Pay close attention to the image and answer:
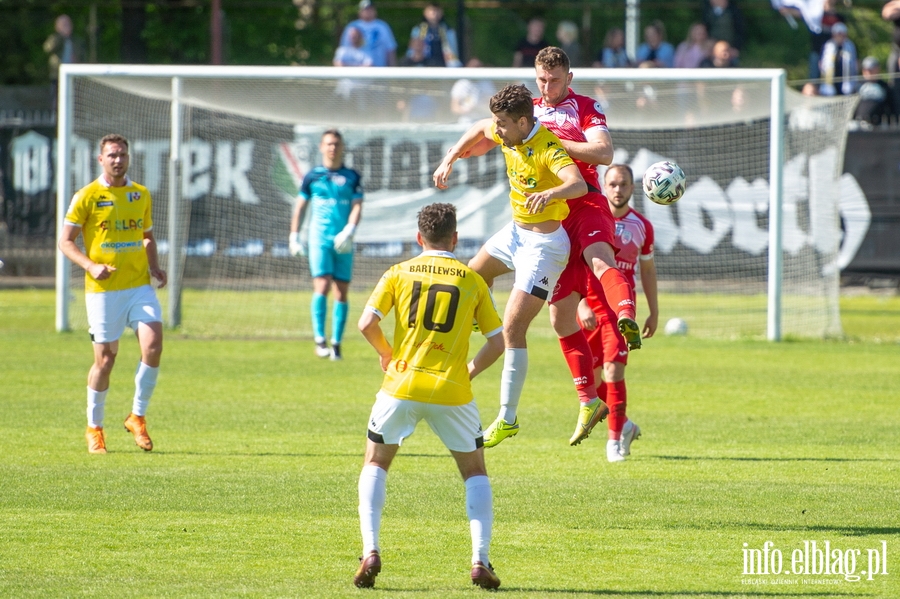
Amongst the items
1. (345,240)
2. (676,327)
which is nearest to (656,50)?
(676,327)

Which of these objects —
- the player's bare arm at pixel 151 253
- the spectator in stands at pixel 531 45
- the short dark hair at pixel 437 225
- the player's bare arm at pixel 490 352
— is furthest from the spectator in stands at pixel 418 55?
the short dark hair at pixel 437 225

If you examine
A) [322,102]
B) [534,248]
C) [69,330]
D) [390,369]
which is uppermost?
[322,102]

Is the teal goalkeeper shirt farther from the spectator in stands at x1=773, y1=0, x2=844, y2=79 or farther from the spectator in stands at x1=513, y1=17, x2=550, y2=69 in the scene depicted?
the spectator in stands at x1=773, y1=0, x2=844, y2=79

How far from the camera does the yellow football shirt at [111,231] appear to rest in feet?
29.8

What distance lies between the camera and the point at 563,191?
7.13 meters

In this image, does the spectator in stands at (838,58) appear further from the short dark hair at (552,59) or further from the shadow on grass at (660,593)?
the shadow on grass at (660,593)

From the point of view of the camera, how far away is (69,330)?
1692cm

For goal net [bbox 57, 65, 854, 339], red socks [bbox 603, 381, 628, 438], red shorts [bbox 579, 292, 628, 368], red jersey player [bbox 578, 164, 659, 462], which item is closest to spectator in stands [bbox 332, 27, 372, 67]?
goal net [bbox 57, 65, 854, 339]

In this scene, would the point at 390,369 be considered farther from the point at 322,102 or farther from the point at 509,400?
the point at 322,102

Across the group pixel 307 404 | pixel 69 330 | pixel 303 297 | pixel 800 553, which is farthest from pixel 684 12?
pixel 800 553

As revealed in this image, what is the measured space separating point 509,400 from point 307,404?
4.11 meters

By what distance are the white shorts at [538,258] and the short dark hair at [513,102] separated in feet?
3.49

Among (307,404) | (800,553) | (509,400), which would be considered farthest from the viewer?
(307,404)

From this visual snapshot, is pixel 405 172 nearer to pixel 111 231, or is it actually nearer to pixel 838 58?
pixel 838 58
